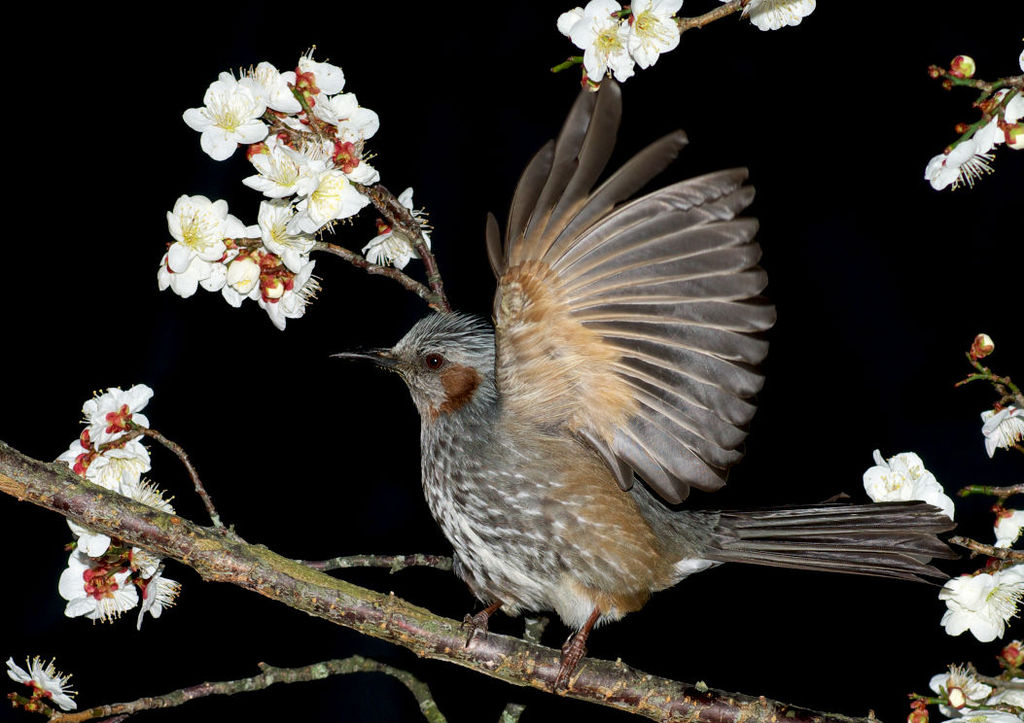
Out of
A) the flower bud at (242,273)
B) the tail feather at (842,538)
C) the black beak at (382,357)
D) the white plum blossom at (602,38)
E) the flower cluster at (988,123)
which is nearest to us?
the flower cluster at (988,123)

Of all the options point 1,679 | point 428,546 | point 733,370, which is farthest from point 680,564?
point 1,679

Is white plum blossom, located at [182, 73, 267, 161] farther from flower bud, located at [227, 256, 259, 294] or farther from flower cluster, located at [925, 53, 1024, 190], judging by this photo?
flower cluster, located at [925, 53, 1024, 190]

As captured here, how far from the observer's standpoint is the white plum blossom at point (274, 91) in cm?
121

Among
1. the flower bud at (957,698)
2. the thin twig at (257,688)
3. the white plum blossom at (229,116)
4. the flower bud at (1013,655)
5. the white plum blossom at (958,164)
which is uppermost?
the white plum blossom at (229,116)

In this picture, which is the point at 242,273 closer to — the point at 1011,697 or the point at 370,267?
the point at 370,267

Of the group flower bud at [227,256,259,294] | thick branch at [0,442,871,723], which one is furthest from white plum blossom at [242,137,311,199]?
thick branch at [0,442,871,723]

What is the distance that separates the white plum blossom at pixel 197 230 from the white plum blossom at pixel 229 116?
7 cm

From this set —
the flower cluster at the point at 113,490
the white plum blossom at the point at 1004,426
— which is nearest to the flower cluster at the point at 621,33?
the white plum blossom at the point at 1004,426

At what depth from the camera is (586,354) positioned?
1294mm

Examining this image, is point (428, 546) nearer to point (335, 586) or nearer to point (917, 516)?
point (335, 586)

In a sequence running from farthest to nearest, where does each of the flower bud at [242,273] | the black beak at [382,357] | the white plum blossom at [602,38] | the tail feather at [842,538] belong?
the black beak at [382,357] < the tail feather at [842,538] < the flower bud at [242,273] < the white plum blossom at [602,38]

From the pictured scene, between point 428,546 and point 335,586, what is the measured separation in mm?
1102

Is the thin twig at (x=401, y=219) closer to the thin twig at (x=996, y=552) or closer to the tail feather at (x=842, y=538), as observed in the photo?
the tail feather at (x=842, y=538)

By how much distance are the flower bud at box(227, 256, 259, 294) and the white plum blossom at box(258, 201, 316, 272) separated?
3 cm
